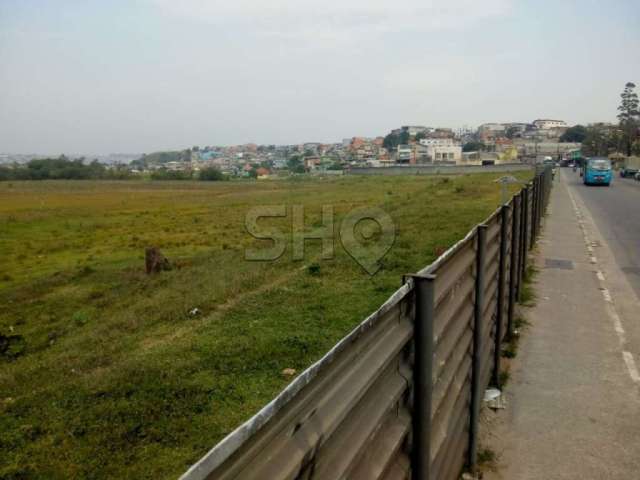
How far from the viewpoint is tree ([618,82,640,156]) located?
255 ft

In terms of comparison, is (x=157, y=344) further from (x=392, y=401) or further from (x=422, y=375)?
(x=392, y=401)

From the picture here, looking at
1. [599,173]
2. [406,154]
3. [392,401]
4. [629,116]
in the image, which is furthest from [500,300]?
[406,154]

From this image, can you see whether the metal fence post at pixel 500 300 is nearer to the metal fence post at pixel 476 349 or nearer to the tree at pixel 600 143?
the metal fence post at pixel 476 349

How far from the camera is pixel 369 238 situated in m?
13.6

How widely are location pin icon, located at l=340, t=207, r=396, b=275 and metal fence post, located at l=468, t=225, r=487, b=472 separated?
5.97m

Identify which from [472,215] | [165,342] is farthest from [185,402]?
[472,215]

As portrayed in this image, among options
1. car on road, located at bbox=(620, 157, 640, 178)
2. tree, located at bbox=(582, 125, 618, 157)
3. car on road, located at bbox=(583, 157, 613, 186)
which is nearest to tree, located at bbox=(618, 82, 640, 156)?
tree, located at bbox=(582, 125, 618, 157)

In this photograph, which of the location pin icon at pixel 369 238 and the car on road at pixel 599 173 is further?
the car on road at pixel 599 173

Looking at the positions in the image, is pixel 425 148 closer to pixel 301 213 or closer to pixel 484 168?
pixel 484 168

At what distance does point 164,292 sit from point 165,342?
10.2ft

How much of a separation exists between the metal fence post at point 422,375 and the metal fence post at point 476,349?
1.34 m

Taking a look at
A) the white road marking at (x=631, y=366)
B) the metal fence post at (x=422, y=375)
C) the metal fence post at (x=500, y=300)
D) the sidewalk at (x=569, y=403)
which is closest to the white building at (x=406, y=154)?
the sidewalk at (x=569, y=403)

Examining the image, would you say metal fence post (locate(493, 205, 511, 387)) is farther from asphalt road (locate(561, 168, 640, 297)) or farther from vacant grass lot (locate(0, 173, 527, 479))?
asphalt road (locate(561, 168, 640, 297))

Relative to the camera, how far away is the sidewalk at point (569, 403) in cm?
324
